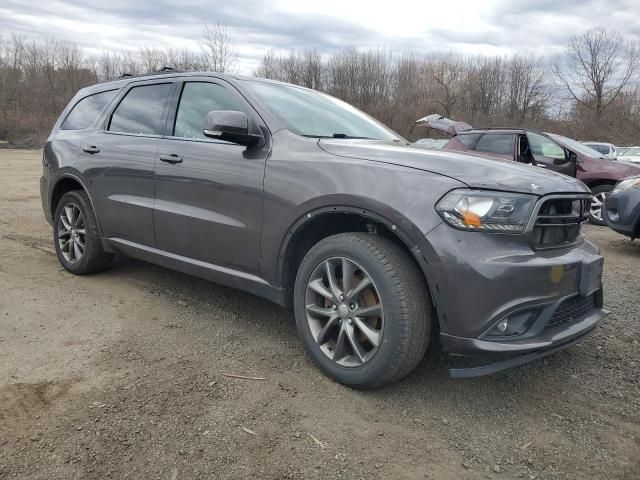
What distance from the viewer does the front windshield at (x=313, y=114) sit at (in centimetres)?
322

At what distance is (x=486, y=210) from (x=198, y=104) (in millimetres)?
2260

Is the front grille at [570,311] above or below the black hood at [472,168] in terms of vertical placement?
below

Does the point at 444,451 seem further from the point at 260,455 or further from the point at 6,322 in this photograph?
the point at 6,322

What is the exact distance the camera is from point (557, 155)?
28.3 feet

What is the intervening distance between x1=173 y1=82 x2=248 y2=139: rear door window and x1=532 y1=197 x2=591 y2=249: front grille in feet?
6.63

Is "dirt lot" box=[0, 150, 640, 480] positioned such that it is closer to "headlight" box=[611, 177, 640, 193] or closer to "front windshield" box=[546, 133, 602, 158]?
"headlight" box=[611, 177, 640, 193]

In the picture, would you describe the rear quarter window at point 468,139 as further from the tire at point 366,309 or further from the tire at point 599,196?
the tire at point 366,309

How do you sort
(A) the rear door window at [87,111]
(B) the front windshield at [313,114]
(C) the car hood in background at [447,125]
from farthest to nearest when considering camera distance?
1. (C) the car hood in background at [447,125]
2. (A) the rear door window at [87,111]
3. (B) the front windshield at [313,114]

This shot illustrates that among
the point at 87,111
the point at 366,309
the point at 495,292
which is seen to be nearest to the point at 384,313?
the point at 366,309

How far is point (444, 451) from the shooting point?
86.5 inches

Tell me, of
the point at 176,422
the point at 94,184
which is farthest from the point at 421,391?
the point at 94,184

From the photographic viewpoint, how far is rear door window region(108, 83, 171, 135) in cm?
381

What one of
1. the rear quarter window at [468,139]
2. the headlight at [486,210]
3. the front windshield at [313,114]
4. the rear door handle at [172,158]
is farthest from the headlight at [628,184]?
the rear door handle at [172,158]

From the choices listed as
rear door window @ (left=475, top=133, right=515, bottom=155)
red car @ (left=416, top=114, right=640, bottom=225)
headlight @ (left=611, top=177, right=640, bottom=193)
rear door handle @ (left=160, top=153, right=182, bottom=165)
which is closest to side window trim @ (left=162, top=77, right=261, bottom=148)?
rear door handle @ (left=160, top=153, right=182, bottom=165)
